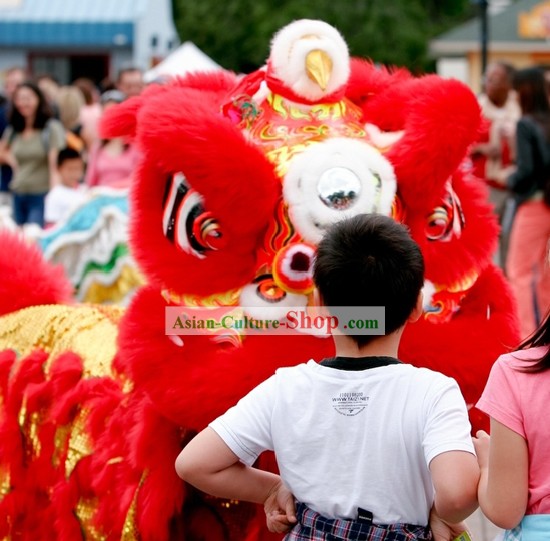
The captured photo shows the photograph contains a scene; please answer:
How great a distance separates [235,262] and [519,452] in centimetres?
92

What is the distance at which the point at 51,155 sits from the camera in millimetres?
8672

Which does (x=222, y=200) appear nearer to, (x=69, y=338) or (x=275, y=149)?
(x=275, y=149)

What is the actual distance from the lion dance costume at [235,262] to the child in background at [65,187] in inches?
163

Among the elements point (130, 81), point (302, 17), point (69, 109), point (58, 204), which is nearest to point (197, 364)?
point (58, 204)

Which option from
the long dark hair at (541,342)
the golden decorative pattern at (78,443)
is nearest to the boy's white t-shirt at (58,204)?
the golden decorative pattern at (78,443)

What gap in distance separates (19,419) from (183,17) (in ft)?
98.4

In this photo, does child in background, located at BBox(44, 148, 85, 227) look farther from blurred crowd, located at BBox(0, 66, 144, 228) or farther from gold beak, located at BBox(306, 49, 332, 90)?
gold beak, located at BBox(306, 49, 332, 90)

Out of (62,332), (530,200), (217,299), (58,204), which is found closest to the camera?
(217,299)

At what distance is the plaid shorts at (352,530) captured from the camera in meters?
2.05

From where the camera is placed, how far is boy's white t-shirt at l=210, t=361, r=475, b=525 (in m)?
2.03

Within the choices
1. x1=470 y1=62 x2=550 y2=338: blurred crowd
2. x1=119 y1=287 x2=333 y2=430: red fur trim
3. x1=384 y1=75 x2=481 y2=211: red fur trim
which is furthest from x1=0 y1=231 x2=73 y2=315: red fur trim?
x1=470 y1=62 x2=550 y2=338: blurred crowd

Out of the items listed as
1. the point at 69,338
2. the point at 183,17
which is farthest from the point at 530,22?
the point at 69,338

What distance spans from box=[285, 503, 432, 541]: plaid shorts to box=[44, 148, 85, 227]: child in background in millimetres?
5212

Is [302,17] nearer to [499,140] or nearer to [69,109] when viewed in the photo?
[69,109]
